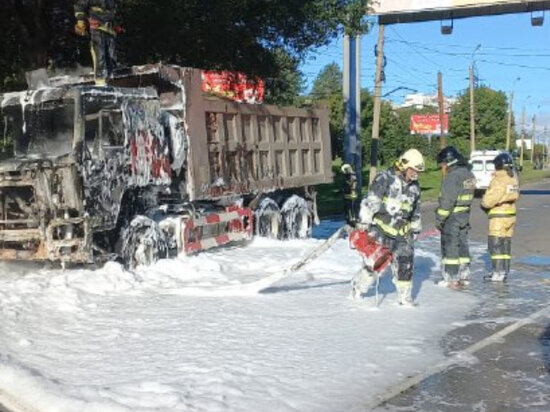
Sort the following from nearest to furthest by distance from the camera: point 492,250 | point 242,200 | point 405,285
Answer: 1. point 405,285
2. point 492,250
3. point 242,200

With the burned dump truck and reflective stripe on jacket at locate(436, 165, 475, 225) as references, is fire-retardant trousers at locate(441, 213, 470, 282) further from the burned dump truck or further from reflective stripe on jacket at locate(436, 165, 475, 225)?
the burned dump truck

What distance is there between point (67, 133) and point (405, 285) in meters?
4.62

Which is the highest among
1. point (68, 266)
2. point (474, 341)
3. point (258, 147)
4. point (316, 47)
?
point (316, 47)

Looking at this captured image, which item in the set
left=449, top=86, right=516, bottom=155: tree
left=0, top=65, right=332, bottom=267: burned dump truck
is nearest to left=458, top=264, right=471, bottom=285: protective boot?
left=0, top=65, right=332, bottom=267: burned dump truck

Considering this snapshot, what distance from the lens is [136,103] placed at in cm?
943

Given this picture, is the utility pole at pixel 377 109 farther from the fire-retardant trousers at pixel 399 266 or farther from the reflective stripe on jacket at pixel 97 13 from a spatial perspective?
the fire-retardant trousers at pixel 399 266

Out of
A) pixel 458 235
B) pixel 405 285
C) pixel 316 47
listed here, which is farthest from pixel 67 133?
pixel 316 47

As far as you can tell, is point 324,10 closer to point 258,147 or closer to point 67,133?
point 258,147

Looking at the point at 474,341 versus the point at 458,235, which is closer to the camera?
the point at 474,341

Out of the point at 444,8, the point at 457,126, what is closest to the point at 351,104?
the point at 444,8

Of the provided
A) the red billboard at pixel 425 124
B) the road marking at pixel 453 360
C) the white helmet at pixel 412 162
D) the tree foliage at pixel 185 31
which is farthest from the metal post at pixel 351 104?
the red billboard at pixel 425 124

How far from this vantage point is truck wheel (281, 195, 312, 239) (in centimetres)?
1336

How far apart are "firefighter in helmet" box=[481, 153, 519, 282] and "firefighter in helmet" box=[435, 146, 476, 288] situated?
51 cm

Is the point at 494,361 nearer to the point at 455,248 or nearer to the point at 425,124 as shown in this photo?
the point at 455,248
